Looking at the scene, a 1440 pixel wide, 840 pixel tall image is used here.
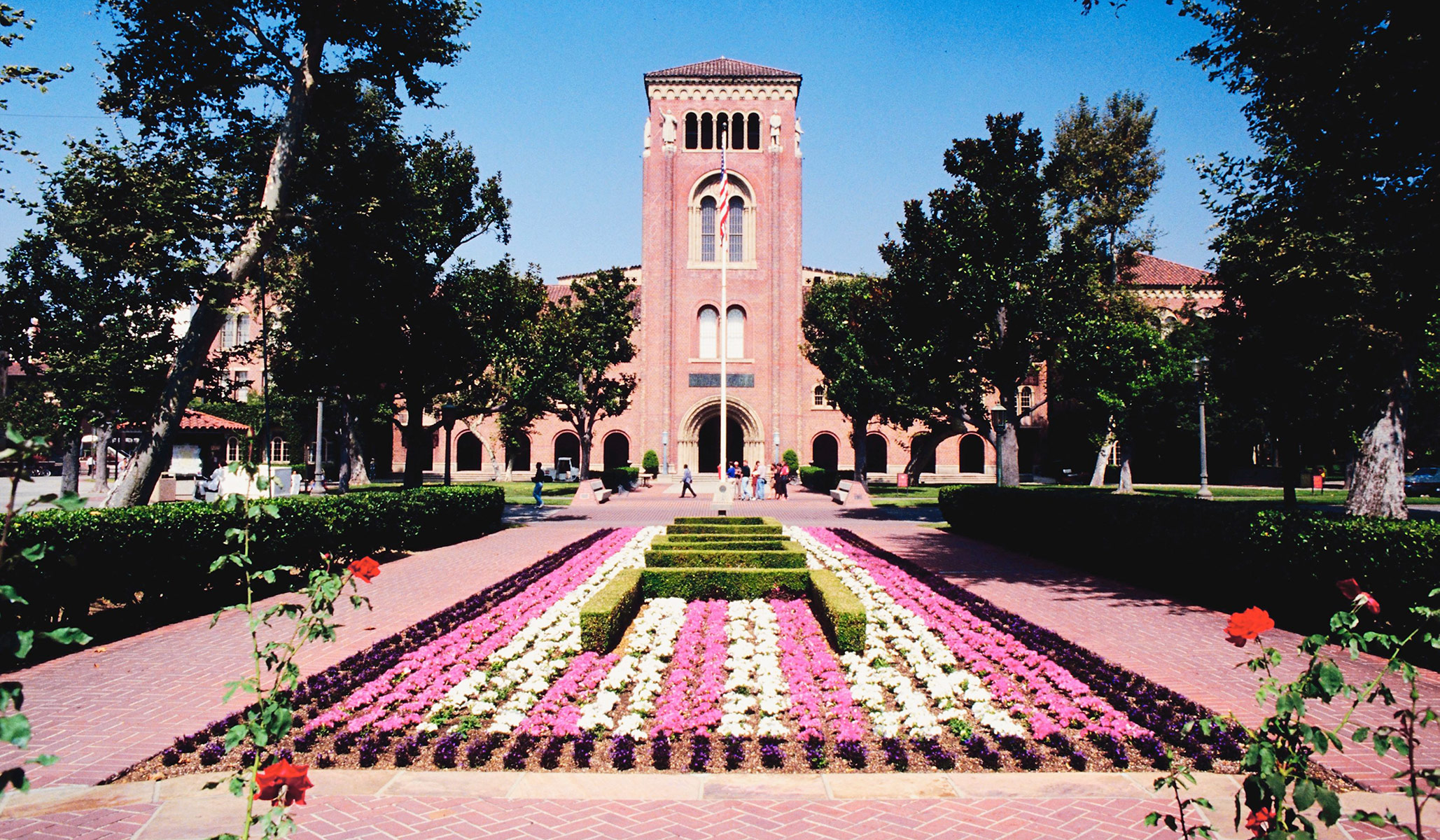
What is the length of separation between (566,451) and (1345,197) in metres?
41.6

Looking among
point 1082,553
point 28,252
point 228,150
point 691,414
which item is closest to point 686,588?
point 1082,553

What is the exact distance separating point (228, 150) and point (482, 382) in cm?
1443

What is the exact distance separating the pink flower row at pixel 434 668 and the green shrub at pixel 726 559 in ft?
4.19

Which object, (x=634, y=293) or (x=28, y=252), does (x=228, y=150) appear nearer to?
(x=28, y=252)

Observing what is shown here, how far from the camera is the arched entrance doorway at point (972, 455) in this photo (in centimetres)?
4884

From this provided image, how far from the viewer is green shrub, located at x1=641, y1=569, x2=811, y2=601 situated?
10.5 metres

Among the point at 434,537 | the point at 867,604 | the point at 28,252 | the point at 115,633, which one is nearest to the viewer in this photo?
the point at 115,633

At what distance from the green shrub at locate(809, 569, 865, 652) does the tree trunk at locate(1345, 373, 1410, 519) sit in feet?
38.0

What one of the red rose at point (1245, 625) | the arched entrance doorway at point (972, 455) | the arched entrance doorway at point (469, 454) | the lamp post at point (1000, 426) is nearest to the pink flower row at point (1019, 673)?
the red rose at point (1245, 625)

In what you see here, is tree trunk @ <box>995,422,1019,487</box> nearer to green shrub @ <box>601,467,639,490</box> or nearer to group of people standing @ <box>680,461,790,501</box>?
group of people standing @ <box>680,461,790,501</box>

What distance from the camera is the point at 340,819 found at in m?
4.34

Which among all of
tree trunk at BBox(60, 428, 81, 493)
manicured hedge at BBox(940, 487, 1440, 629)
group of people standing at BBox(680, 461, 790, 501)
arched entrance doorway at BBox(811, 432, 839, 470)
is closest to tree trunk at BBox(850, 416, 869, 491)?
group of people standing at BBox(680, 461, 790, 501)

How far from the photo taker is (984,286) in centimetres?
2077

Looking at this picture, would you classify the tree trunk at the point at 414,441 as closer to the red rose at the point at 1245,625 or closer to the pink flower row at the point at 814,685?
the pink flower row at the point at 814,685
